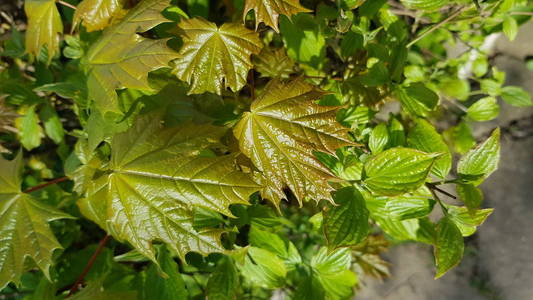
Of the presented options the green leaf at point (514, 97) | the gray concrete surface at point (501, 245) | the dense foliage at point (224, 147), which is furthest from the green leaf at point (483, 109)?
the gray concrete surface at point (501, 245)

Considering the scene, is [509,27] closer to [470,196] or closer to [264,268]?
[470,196]

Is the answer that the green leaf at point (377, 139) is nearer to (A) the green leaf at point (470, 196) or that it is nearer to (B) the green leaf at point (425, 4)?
(A) the green leaf at point (470, 196)

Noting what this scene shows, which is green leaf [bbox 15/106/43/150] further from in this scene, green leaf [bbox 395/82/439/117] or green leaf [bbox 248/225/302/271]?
green leaf [bbox 395/82/439/117]

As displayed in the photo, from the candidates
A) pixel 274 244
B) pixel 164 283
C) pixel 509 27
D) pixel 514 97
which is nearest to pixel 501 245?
pixel 514 97

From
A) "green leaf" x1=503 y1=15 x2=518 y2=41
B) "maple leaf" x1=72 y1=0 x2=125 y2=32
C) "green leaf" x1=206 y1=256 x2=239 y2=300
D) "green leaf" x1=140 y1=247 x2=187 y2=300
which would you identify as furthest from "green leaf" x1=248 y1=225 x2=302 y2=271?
"green leaf" x1=503 y1=15 x2=518 y2=41

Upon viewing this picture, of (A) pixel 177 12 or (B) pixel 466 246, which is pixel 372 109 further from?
(B) pixel 466 246

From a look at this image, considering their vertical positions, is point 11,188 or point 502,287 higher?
point 11,188

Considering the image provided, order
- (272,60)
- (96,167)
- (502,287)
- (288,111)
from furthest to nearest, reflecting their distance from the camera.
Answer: (502,287) < (272,60) < (96,167) < (288,111)

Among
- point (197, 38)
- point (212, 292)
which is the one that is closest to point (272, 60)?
point (197, 38)
